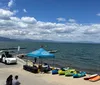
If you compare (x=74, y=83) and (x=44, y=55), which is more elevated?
(x=44, y=55)

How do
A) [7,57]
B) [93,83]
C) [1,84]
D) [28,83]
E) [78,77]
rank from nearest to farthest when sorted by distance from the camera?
[1,84] < [28,83] < [93,83] < [78,77] < [7,57]

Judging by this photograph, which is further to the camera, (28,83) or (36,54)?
(36,54)

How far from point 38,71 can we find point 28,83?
21.2 feet

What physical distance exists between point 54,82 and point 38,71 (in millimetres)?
5682

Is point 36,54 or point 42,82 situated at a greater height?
point 36,54

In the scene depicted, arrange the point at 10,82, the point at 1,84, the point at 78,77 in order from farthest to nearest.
A: 1. the point at 78,77
2. the point at 1,84
3. the point at 10,82

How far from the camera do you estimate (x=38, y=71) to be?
85.0ft

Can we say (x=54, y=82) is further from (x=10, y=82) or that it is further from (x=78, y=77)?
(x=10, y=82)

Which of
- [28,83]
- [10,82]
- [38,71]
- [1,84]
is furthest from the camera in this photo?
[38,71]

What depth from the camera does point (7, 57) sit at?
1323 inches

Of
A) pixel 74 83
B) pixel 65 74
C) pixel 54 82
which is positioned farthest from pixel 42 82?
pixel 65 74

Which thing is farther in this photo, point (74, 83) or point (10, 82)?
point (74, 83)

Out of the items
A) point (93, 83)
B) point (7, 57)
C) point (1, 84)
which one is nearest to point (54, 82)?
point (93, 83)

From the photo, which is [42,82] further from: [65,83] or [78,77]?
[78,77]
